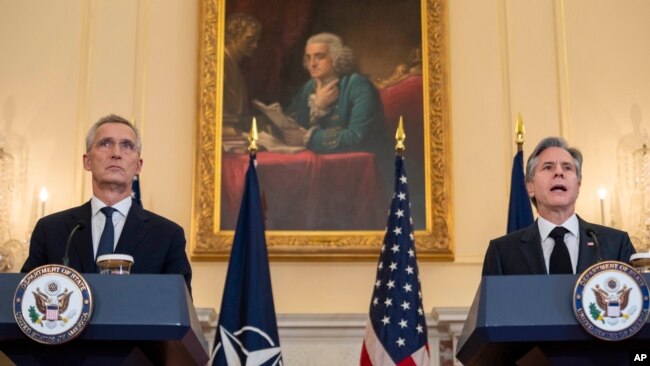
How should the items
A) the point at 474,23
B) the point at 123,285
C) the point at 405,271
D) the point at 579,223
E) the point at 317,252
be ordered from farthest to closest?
the point at 474,23 < the point at 317,252 < the point at 405,271 < the point at 579,223 < the point at 123,285

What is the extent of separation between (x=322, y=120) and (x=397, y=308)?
5.90 ft

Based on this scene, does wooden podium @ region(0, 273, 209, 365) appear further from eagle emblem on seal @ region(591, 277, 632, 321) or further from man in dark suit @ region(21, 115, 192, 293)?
eagle emblem on seal @ region(591, 277, 632, 321)

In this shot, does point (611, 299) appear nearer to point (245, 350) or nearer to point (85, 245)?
point (85, 245)

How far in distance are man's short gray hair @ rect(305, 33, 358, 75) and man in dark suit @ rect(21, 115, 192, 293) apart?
2970 mm

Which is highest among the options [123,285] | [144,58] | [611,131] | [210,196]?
[144,58]

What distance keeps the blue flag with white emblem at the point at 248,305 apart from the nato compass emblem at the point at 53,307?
8.64 feet

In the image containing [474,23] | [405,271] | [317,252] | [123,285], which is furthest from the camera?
[474,23]

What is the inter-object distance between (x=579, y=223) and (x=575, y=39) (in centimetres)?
337

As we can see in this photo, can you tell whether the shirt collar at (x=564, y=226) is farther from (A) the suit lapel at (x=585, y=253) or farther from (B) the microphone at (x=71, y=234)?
(B) the microphone at (x=71, y=234)

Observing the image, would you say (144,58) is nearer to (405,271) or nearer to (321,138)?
(321,138)

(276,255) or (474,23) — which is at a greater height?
(474,23)

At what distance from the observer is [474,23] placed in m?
7.56

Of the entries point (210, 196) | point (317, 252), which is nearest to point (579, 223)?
point (317, 252)

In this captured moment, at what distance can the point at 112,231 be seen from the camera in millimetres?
4406
